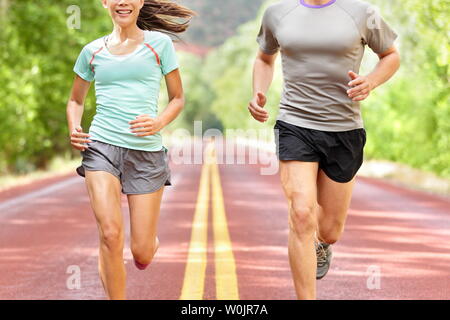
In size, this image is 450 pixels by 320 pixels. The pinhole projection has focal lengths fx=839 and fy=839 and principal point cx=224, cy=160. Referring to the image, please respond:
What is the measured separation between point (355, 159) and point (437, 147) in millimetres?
17568

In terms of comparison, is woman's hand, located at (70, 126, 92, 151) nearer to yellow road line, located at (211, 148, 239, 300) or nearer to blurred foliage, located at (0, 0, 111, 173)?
yellow road line, located at (211, 148, 239, 300)

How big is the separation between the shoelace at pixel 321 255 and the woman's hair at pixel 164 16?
175cm

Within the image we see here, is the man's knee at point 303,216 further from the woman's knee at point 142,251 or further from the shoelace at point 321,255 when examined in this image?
the shoelace at point 321,255

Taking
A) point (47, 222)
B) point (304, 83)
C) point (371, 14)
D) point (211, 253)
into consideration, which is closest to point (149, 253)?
point (304, 83)

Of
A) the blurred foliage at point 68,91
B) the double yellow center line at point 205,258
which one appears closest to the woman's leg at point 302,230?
the double yellow center line at point 205,258

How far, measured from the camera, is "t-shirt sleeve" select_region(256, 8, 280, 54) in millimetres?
→ 4965

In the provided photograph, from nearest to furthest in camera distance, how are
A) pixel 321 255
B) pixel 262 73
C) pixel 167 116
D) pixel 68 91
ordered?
pixel 167 116 < pixel 262 73 < pixel 321 255 < pixel 68 91

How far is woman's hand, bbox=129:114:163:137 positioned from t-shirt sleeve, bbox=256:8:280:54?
92 centimetres

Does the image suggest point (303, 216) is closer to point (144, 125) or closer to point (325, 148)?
point (325, 148)

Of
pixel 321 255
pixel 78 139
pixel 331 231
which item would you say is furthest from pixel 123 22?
pixel 321 255

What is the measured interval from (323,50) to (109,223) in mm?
1535

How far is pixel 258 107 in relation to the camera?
490cm

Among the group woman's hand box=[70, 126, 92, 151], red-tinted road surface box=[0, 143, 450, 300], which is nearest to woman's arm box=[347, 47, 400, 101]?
woman's hand box=[70, 126, 92, 151]

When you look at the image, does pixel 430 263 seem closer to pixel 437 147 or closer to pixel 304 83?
pixel 304 83
